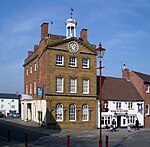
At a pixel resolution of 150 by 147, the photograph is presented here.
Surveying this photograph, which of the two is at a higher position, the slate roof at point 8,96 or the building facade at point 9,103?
the slate roof at point 8,96

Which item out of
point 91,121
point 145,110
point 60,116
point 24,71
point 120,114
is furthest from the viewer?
point 24,71

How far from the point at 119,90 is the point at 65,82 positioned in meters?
12.9

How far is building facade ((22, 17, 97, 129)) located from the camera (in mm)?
39969

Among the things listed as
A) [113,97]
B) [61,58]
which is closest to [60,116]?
[61,58]

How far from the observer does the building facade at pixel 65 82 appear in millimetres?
39969

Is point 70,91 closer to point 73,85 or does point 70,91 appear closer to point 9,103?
point 73,85

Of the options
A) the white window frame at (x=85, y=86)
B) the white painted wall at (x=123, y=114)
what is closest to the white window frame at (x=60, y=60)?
the white window frame at (x=85, y=86)

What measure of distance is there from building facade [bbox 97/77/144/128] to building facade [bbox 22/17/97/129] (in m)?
3.91

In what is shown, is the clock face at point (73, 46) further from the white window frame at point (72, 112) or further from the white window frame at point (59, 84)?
the white window frame at point (72, 112)

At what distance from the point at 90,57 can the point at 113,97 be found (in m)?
8.12

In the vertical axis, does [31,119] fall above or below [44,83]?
below

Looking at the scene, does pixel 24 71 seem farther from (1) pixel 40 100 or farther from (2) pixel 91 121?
(2) pixel 91 121

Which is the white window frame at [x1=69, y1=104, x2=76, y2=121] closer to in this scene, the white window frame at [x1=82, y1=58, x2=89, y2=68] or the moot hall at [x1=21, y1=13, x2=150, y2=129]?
the moot hall at [x1=21, y1=13, x2=150, y2=129]

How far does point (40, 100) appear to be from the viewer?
1650 inches
